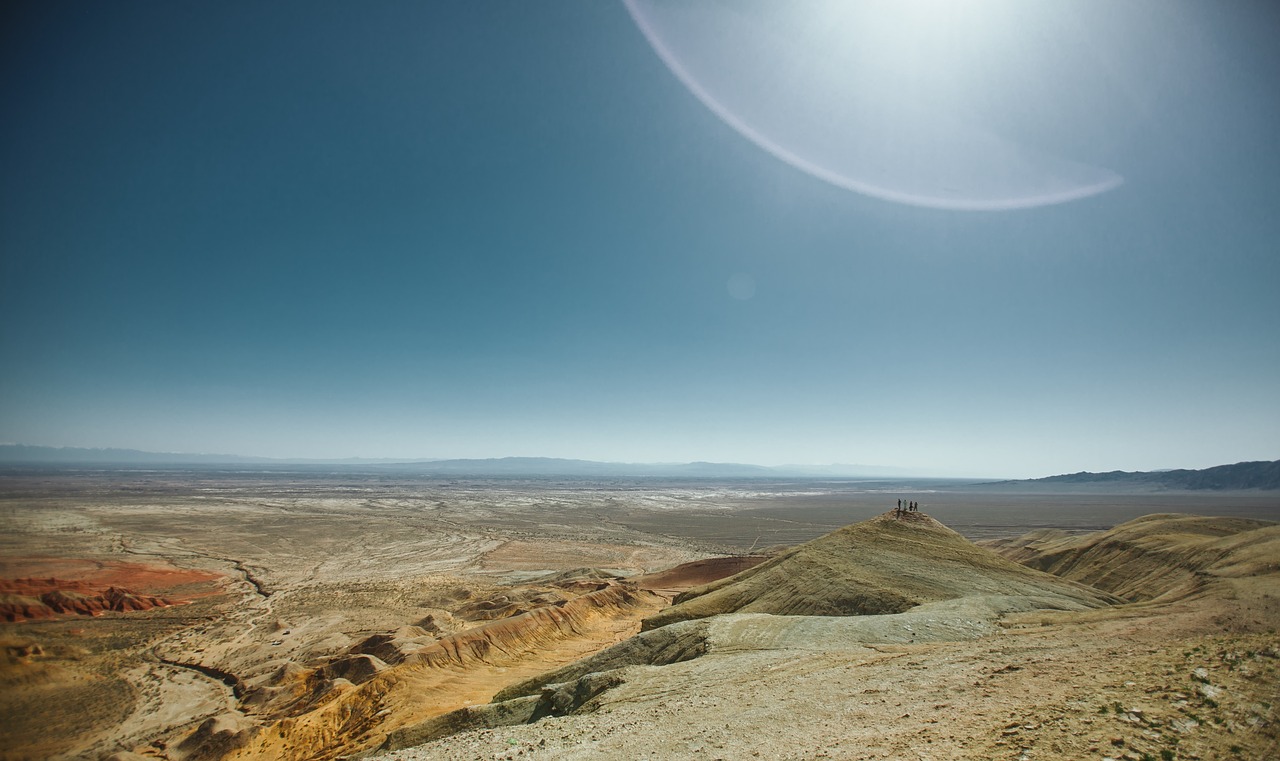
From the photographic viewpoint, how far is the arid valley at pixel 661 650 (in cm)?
1130

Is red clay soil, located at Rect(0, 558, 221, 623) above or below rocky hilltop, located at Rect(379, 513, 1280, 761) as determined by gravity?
below

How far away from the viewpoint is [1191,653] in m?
12.6

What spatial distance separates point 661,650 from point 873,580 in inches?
596

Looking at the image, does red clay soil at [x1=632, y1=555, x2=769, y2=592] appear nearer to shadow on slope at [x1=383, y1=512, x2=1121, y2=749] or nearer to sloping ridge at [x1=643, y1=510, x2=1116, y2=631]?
sloping ridge at [x1=643, y1=510, x2=1116, y2=631]

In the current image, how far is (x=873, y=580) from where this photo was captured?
31.2 m

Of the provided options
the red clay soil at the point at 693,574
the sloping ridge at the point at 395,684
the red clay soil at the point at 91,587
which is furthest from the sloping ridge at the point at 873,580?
the red clay soil at the point at 91,587

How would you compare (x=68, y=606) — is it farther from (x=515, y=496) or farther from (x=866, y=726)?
(x=515, y=496)

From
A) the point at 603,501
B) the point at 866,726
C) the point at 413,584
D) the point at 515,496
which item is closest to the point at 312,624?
the point at 413,584

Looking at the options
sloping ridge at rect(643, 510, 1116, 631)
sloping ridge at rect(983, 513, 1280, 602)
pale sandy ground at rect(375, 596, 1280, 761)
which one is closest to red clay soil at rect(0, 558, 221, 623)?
pale sandy ground at rect(375, 596, 1280, 761)

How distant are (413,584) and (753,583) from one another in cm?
3881

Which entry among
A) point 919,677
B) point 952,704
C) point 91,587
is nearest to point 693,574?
point 919,677

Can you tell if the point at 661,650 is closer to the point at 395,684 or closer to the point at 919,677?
the point at 919,677

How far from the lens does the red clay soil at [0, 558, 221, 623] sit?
39.8m

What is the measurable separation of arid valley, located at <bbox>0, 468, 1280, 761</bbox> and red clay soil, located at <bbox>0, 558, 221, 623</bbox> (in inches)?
15.0
